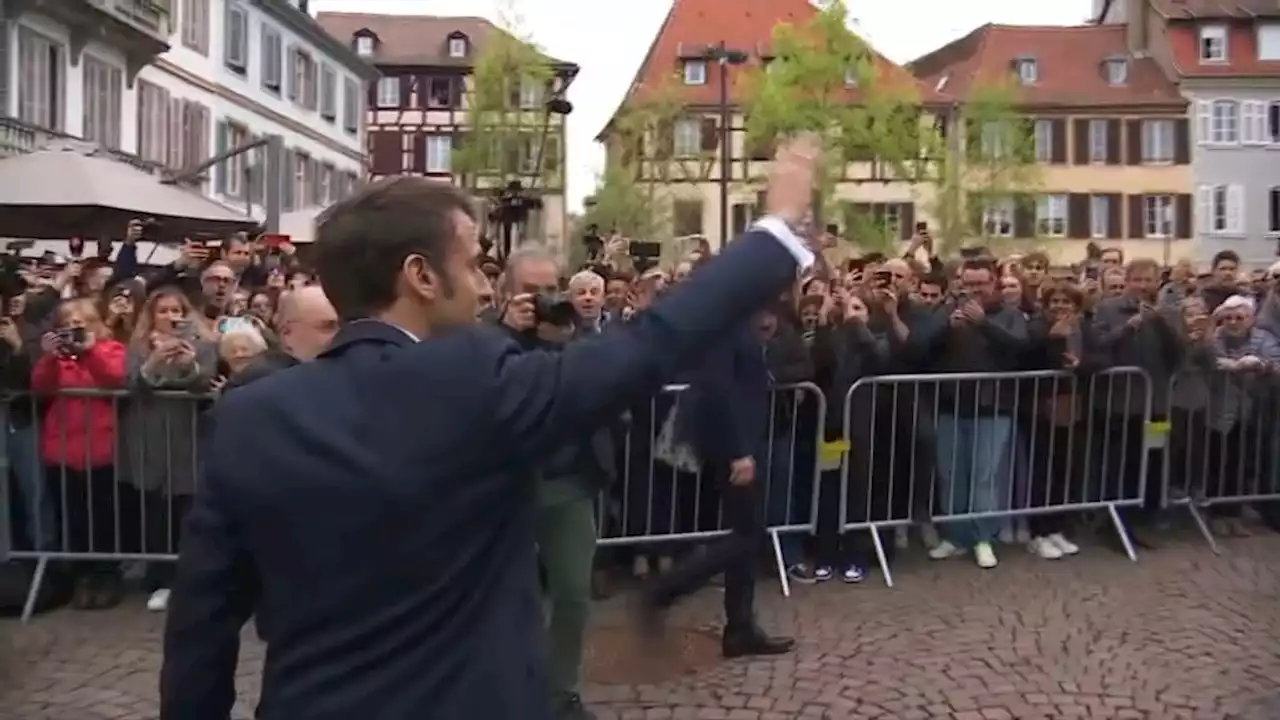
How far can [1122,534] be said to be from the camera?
30.0 ft

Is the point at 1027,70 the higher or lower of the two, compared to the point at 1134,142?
higher

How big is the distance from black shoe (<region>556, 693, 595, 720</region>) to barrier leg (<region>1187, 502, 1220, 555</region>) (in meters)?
5.23

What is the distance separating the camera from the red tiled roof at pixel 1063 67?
195ft

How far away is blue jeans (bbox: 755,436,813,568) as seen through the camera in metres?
8.34

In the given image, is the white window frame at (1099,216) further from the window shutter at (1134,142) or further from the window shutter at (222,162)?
the window shutter at (222,162)

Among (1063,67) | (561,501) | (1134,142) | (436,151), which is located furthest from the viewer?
(436,151)

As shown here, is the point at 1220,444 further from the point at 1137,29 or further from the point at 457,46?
the point at 457,46

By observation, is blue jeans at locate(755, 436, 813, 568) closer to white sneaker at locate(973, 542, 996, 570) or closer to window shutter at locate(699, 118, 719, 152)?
white sneaker at locate(973, 542, 996, 570)

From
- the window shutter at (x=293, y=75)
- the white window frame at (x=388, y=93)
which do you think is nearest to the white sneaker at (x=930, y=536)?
Answer: the window shutter at (x=293, y=75)

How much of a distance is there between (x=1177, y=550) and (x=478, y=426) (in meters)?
8.29

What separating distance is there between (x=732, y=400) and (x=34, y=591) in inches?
154

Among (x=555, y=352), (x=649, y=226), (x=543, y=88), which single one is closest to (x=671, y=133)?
(x=649, y=226)

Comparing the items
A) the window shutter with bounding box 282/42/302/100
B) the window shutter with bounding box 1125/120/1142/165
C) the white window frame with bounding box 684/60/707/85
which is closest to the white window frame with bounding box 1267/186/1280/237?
the window shutter with bounding box 1125/120/1142/165

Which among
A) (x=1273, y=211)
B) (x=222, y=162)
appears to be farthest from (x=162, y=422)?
(x=1273, y=211)
